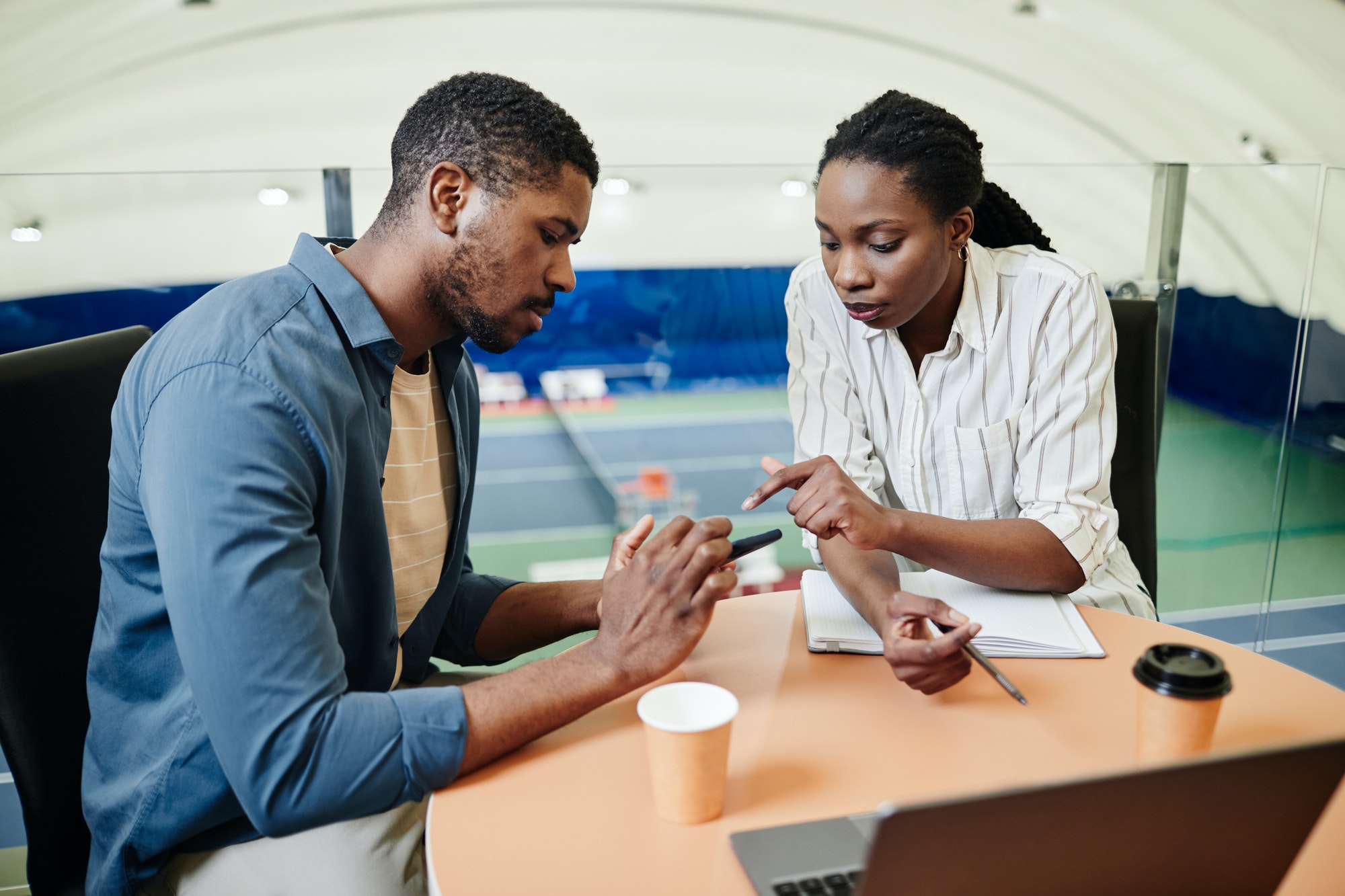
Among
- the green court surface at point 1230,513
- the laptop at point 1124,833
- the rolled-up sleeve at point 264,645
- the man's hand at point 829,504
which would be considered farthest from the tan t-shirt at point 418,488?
the green court surface at point 1230,513

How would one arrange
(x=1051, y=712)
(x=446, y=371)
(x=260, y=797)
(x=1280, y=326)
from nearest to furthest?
(x=260, y=797) < (x=1051, y=712) < (x=446, y=371) < (x=1280, y=326)

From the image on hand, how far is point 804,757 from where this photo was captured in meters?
0.90

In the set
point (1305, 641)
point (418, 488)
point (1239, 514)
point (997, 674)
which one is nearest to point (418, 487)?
point (418, 488)

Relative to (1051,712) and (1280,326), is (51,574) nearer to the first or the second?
(1051,712)

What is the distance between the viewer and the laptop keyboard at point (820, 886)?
2.26ft

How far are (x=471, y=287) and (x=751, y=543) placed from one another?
19.4 inches

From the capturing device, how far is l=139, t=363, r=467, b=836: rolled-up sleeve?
854 millimetres

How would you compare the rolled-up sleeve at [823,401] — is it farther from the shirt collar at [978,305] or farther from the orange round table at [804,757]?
the orange round table at [804,757]

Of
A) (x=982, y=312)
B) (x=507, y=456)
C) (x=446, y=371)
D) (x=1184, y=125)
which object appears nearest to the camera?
(x=446, y=371)

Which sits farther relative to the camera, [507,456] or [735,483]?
[735,483]

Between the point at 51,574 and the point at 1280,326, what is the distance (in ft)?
10.2

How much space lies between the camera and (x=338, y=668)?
0.91m

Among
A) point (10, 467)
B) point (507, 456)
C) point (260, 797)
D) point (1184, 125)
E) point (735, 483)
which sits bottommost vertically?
point (735, 483)

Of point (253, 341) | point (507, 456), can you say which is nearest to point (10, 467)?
point (253, 341)
